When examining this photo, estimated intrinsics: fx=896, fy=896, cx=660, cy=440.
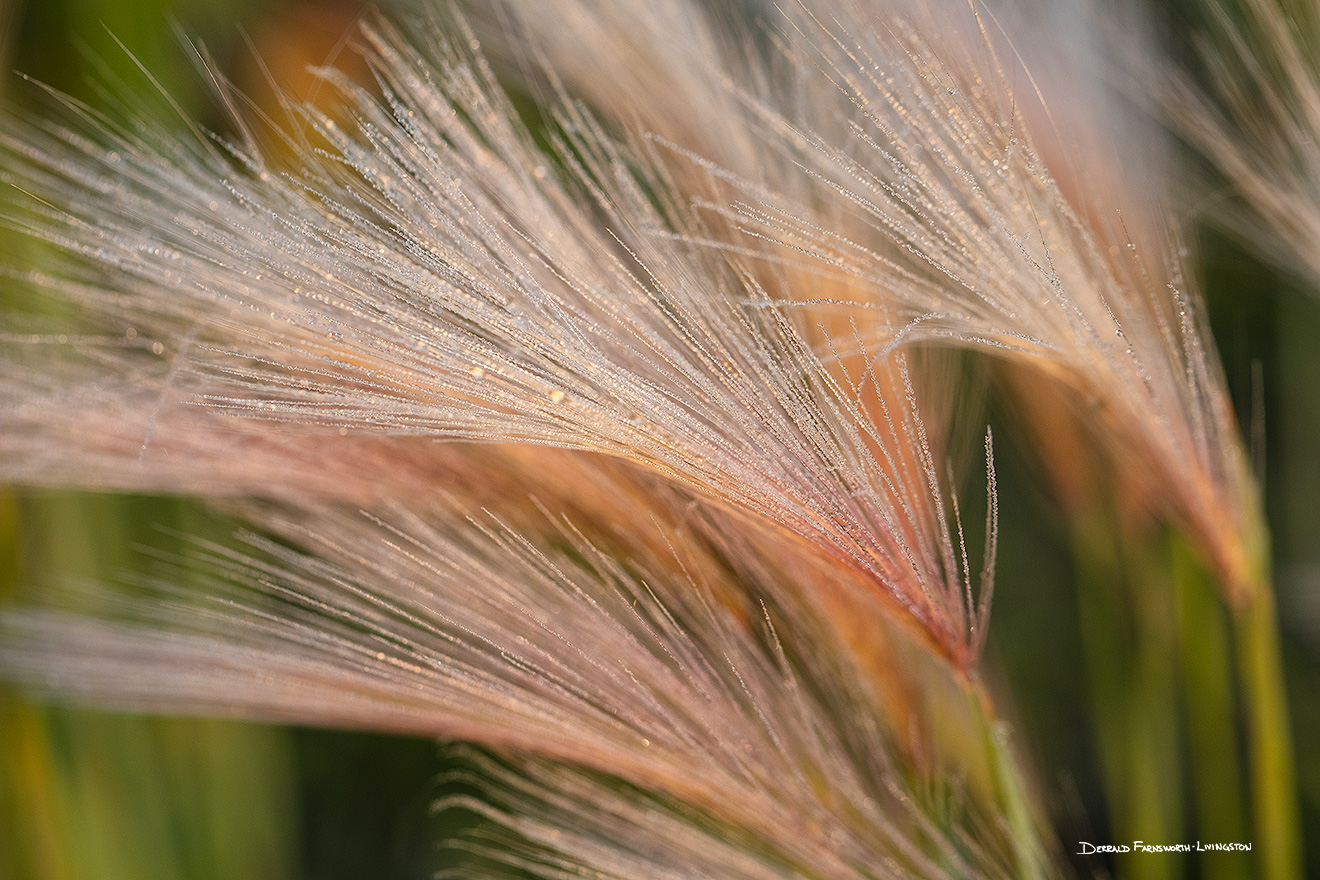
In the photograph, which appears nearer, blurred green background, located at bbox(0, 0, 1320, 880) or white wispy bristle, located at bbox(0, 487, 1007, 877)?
white wispy bristle, located at bbox(0, 487, 1007, 877)

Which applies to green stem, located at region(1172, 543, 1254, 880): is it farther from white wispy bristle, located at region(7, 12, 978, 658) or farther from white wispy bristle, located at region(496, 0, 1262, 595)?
white wispy bristle, located at region(7, 12, 978, 658)

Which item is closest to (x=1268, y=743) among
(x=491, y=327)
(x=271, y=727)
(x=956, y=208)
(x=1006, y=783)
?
(x=1006, y=783)

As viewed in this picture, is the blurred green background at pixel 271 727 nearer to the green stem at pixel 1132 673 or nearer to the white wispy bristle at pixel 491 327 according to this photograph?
the green stem at pixel 1132 673

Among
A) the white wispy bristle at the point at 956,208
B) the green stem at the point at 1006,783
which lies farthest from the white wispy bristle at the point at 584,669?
the white wispy bristle at the point at 956,208

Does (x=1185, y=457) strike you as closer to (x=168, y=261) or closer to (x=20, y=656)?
(x=168, y=261)

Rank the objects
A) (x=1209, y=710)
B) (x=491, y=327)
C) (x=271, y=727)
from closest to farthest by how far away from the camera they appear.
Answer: (x=491, y=327), (x=1209, y=710), (x=271, y=727)

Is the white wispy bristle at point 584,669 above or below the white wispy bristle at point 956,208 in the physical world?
below

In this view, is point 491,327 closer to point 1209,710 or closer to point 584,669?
point 584,669

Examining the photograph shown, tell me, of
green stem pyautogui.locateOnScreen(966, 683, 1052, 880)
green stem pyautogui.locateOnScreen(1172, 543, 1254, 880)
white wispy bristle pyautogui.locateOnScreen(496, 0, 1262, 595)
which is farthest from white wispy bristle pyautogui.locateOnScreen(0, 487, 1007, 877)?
green stem pyautogui.locateOnScreen(1172, 543, 1254, 880)
